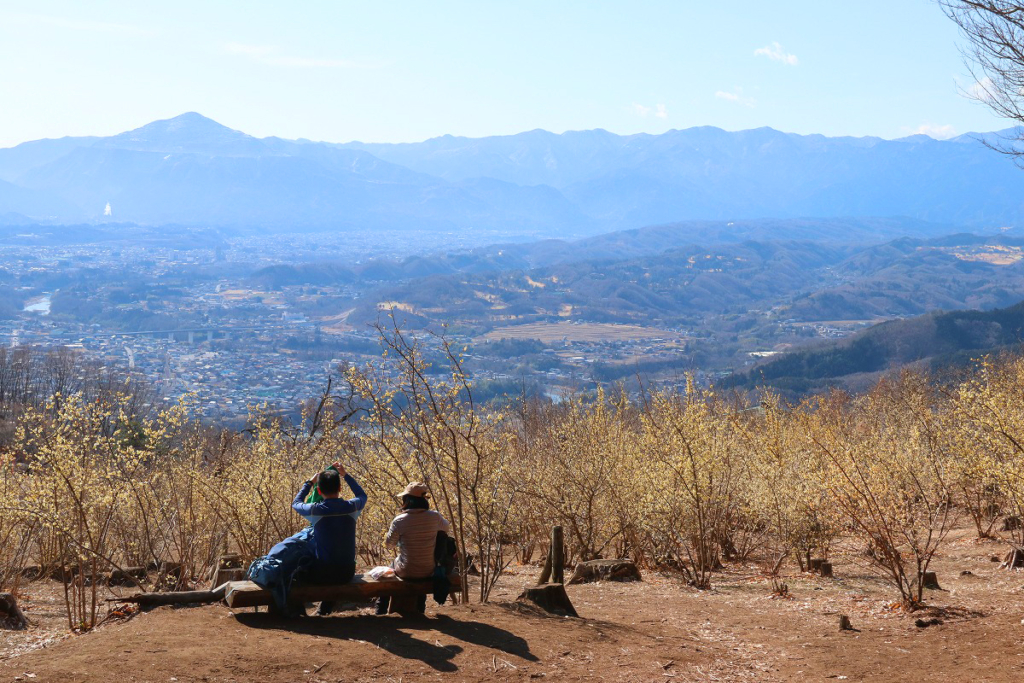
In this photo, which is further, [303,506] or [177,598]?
[177,598]

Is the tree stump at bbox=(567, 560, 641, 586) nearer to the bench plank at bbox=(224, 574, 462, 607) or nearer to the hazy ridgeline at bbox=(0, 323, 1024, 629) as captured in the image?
the hazy ridgeline at bbox=(0, 323, 1024, 629)

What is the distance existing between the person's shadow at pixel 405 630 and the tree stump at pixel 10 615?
3233 mm

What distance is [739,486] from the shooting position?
15.2 meters

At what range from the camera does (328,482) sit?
797 centimetres

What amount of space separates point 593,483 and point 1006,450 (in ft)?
21.2

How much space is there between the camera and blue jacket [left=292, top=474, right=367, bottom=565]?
313 inches

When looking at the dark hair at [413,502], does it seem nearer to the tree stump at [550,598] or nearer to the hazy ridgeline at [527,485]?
the tree stump at [550,598]

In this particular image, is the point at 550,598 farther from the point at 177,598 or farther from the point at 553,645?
the point at 177,598

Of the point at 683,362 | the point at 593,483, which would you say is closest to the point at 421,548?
the point at 593,483

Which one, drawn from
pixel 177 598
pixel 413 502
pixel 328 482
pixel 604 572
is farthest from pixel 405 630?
pixel 604 572

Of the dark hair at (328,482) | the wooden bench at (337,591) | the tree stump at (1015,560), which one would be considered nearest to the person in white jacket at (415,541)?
the wooden bench at (337,591)

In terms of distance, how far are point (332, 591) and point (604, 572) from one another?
664 centimetres

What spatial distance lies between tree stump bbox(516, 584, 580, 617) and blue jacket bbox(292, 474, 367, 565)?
89.3 inches

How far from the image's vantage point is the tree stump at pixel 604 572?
1350 cm
